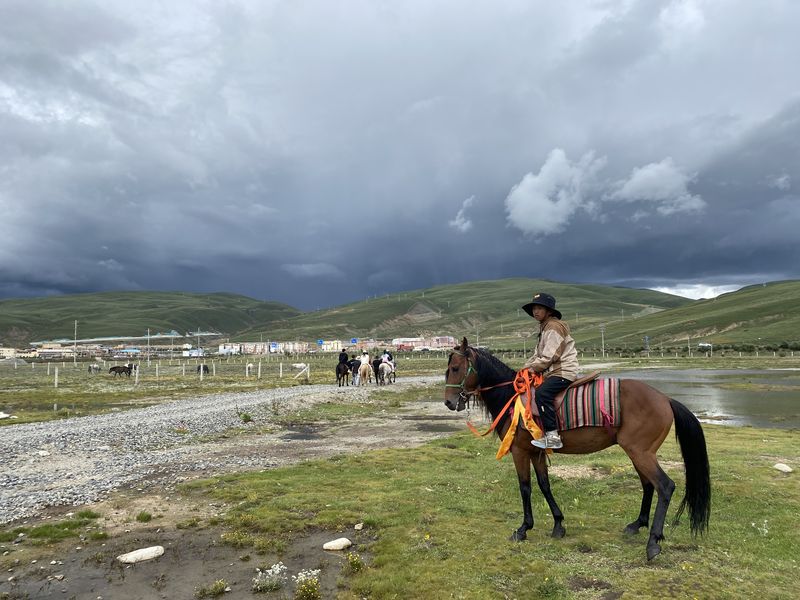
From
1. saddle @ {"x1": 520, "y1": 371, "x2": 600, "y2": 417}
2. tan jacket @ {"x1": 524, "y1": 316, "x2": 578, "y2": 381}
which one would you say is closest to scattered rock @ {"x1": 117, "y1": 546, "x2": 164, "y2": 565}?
saddle @ {"x1": 520, "y1": 371, "x2": 600, "y2": 417}

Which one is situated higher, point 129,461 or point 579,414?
point 579,414

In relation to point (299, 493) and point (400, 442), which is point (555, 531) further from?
point (400, 442)

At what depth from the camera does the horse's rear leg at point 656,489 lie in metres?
7.46

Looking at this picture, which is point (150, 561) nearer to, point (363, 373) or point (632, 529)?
point (632, 529)

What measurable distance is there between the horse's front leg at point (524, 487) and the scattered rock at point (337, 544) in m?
2.86

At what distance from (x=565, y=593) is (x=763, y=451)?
13361mm

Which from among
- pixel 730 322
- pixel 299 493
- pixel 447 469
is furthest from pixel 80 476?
pixel 730 322

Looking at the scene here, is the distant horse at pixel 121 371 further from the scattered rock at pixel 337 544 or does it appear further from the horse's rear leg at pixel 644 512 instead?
the horse's rear leg at pixel 644 512

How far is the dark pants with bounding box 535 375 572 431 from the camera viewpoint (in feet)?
27.4

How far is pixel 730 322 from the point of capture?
17575 cm

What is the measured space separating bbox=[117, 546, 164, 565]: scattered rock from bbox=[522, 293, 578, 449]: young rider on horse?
664 centimetres

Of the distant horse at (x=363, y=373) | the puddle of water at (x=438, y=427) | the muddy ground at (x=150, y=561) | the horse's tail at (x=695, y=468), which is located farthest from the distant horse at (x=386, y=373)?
the horse's tail at (x=695, y=468)

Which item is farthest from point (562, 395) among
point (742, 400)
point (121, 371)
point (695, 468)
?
point (121, 371)

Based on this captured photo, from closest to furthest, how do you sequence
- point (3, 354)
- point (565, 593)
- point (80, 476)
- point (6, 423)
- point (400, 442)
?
1. point (565, 593)
2. point (80, 476)
3. point (400, 442)
4. point (6, 423)
5. point (3, 354)
